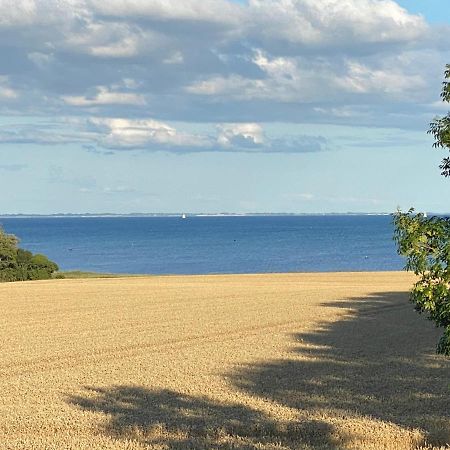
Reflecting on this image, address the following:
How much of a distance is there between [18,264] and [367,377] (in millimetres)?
67754

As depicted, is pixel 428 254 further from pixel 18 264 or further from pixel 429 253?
pixel 18 264

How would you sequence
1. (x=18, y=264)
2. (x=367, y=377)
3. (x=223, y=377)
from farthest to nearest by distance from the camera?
(x=18, y=264) < (x=223, y=377) < (x=367, y=377)

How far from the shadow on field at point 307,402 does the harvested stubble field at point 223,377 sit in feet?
0.16

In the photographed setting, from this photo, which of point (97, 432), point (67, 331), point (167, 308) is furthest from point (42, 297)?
point (97, 432)

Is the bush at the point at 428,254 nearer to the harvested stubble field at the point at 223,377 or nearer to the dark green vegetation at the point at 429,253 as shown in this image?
the dark green vegetation at the point at 429,253

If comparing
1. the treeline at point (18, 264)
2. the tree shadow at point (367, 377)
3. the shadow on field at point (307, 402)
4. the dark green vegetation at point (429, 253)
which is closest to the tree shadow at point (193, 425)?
the shadow on field at point (307, 402)

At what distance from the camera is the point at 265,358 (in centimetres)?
2791

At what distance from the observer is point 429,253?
48.1 ft

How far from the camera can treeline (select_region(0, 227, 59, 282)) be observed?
8431cm

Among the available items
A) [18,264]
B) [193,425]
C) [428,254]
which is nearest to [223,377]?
[193,425]

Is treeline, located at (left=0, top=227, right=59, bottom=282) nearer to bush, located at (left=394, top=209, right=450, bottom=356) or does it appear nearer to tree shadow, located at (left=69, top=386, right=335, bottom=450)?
tree shadow, located at (left=69, top=386, right=335, bottom=450)

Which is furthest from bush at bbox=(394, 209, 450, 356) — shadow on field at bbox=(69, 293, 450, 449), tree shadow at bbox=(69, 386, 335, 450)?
tree shadow at bbox=(69, 386, 335, 450)

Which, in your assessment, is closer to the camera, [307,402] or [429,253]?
[429,253]

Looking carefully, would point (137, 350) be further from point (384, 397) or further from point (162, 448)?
point (162, 448)
